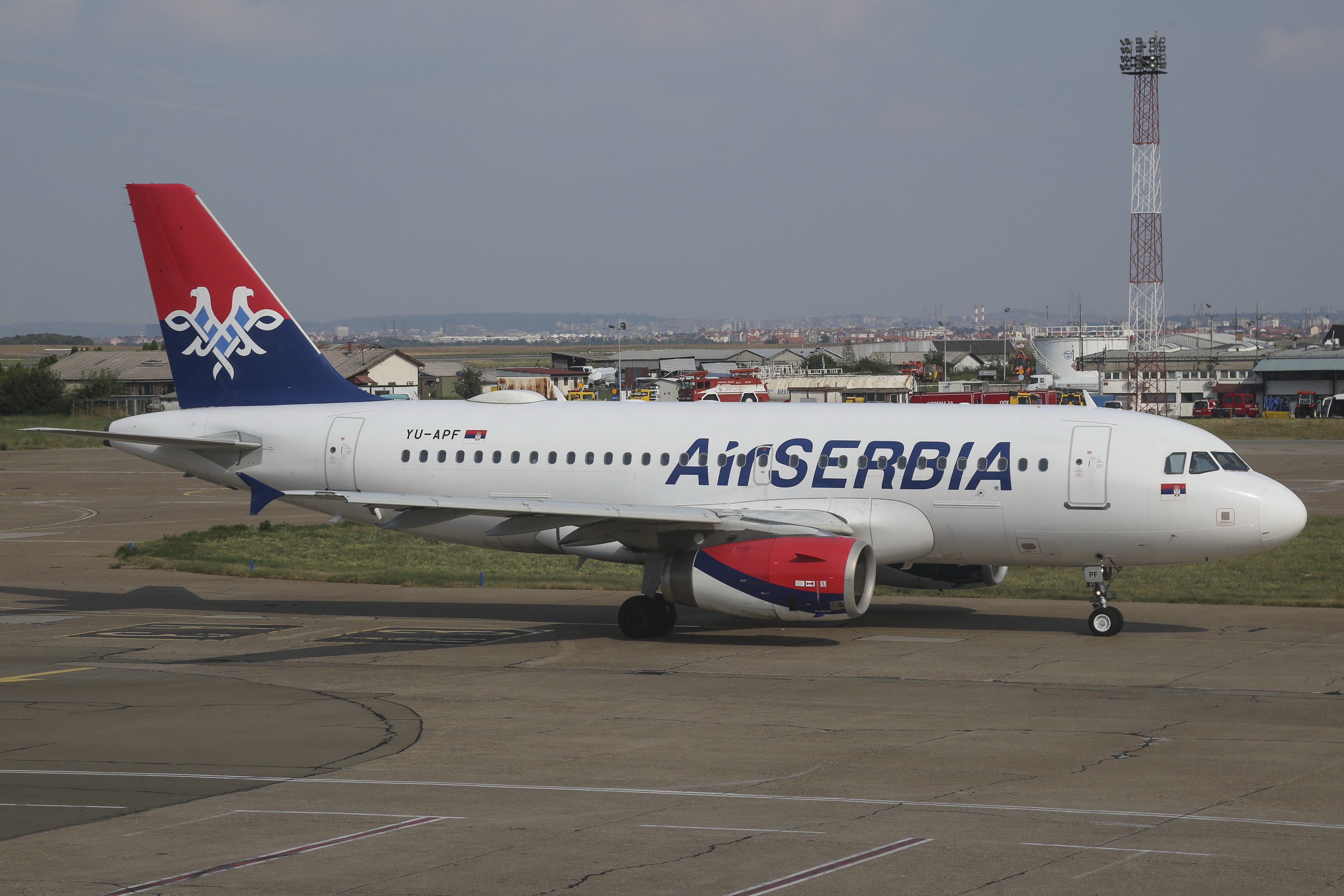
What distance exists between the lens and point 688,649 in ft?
→ 84.8

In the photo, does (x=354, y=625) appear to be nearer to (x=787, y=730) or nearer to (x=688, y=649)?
(x=688, y=649)

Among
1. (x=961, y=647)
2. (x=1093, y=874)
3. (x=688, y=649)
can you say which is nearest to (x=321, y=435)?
(x=688, y=649)

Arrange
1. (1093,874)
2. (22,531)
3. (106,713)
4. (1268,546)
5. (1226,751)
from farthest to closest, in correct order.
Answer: (22,531)
(1268,546)
(106,713)
(1226,751)
(1093,874)

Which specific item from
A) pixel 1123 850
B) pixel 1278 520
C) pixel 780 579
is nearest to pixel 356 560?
pixel 780 579

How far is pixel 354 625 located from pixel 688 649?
781 cm

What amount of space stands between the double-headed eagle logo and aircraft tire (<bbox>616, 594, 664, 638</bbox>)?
36.0 feet

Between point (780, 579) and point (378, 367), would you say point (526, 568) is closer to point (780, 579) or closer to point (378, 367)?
point (780, 579)

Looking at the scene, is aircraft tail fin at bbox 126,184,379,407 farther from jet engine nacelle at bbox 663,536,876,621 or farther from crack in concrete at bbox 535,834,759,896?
crack in concrete at bbox 535,834,759,896

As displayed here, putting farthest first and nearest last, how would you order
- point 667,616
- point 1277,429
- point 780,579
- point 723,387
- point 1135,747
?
point 723,387, point 1277,429, point 667,616, point 780,579, point 1135,747

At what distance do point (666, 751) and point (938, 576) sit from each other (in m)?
12.9

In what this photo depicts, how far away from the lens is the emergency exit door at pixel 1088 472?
1013 inches

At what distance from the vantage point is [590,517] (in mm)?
25344

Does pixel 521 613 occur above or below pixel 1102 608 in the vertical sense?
below

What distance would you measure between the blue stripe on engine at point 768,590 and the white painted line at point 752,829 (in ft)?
35.9
